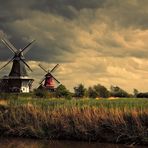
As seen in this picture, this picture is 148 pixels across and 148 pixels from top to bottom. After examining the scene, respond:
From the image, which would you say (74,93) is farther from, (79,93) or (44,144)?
(44,144)

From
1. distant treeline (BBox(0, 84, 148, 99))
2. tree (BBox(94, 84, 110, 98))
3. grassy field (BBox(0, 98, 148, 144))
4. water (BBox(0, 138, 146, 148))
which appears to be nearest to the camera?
water (BBox(0, 138, 146, 148))

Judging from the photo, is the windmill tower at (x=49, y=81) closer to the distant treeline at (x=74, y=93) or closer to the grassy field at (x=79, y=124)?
the distant treeline at (x=74, y=93)

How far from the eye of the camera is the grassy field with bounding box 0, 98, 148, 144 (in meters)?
20.8

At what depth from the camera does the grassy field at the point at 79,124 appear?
819 inches

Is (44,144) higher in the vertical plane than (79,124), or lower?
lower

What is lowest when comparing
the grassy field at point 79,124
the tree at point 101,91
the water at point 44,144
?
the water at point 44,144

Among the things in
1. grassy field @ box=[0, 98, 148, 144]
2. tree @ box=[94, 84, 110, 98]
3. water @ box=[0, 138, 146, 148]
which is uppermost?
tree @ box=[94, 84, 110, 98]

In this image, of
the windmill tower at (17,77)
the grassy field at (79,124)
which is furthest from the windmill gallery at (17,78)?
the grassy field at (79,124)

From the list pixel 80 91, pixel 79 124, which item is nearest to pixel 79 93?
pixel 80 91

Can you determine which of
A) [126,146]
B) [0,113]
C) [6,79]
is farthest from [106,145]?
[6,79]

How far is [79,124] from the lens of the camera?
21.9 m

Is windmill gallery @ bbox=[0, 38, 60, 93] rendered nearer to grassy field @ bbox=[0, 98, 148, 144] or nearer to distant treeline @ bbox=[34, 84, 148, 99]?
distant treeline @ bbox=[34, 84, 148, 99]

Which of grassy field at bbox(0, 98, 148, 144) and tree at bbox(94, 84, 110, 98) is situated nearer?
grassy field at bbox(0, 98, 148, 144)

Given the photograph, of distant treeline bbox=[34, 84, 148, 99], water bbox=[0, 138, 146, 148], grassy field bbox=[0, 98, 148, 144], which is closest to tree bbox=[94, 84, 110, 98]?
distant treeline bbox=[34, 84, 148, 99]
